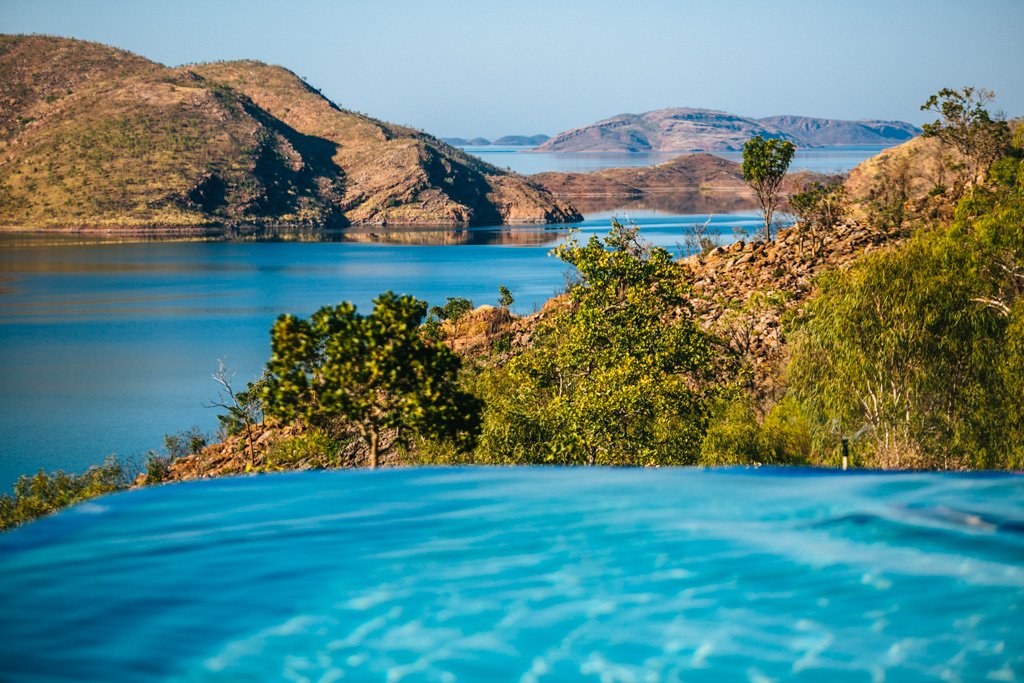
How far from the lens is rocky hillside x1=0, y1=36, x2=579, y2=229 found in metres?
111

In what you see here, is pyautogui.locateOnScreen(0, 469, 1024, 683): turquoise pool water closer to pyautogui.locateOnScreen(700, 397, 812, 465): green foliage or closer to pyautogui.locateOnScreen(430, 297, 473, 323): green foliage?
pyautogui.locateOnScreen(700, 397, 812, 465): green foliage

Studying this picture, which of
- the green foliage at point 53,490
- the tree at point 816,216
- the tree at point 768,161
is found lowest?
the green foliage at point 53,490

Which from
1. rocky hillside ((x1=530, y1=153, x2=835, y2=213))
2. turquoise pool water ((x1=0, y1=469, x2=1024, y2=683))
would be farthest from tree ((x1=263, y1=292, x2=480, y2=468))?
rocky hillside ((x1=530, y1=153, x2=835, y2=213))

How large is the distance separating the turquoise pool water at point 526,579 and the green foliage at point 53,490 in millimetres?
11334

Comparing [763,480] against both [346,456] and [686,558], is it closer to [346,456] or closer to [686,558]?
[686,558]

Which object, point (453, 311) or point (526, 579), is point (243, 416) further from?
point (526, 579)

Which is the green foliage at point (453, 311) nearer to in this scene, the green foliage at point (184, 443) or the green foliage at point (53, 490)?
the green foliage at point (184, 443)

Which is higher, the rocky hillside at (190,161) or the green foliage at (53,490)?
the rocky hillside at (190,161)

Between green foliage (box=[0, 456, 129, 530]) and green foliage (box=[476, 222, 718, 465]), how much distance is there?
28.9ft

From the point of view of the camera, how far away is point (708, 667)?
750cm

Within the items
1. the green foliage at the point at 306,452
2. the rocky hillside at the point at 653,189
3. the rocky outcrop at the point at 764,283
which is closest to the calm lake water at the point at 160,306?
the green foliage at the point at 306,452

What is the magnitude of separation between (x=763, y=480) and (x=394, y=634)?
4.51 metres

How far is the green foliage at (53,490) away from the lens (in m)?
20.8

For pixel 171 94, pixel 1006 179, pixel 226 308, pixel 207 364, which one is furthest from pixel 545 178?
pixel 1006 179
